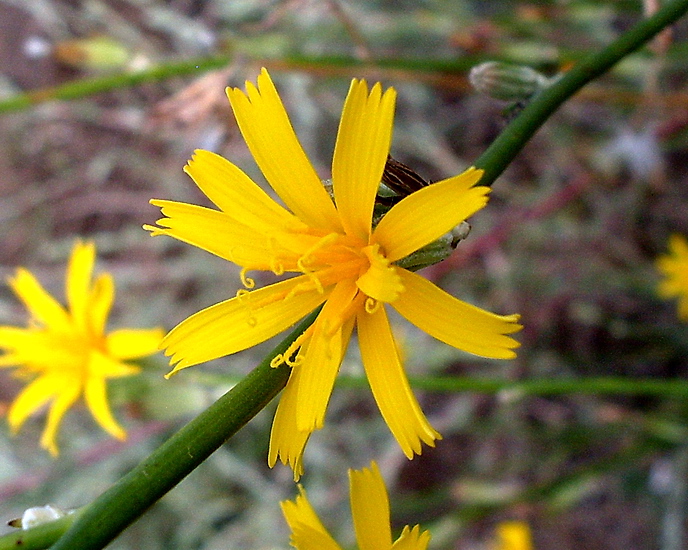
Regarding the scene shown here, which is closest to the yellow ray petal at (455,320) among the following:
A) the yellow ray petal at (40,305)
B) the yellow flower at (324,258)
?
the yellow flower at (324,258)

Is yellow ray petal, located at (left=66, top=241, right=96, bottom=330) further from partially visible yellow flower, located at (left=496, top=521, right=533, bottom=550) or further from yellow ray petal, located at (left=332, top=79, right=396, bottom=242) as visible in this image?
partially visible yellow flower, located at (left=496, top=521, right=533, bottom=550)

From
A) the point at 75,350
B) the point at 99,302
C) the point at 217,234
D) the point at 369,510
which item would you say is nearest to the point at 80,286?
the point at 99,302

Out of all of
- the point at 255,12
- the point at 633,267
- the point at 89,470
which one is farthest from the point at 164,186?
the point at 633,267

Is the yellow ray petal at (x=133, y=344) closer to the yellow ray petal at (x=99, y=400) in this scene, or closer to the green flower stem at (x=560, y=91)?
the yellow ray petal at (x=99, y=400)

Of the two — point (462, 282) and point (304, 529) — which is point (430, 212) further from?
point (462, 282)

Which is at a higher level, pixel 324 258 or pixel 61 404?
pixel 61 404

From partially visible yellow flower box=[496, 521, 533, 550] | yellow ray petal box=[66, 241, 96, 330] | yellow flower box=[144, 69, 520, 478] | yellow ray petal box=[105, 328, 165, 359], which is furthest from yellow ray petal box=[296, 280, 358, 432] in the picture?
partially visible yellow flower box=[496, 521, 533, 550]
